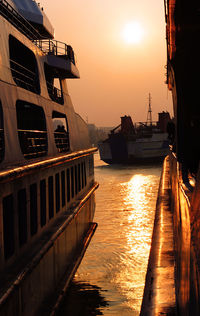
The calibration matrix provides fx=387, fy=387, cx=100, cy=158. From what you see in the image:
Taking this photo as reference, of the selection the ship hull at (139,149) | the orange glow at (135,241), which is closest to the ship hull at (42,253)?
the orange glow at (135,241)

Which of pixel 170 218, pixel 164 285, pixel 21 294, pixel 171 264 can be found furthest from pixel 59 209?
pixel 164 285

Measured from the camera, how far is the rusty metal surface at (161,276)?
449 centimetres

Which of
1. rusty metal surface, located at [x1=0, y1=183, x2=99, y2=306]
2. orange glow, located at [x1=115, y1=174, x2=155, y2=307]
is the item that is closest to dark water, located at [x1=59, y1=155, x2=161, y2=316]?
orange glow, located at [x1=115, y1=174, x2=155, y2=307]

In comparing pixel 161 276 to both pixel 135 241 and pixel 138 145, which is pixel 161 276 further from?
pixel 138 145

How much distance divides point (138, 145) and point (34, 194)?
8193cm

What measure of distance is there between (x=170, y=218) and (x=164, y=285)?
5344 mm

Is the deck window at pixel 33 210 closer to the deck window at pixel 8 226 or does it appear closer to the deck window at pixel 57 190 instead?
the deck window at pixel 8 226

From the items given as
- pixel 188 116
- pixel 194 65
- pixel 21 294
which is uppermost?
pixel 194 65

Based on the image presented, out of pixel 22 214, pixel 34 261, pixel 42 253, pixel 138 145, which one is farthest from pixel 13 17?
pixel 138 145

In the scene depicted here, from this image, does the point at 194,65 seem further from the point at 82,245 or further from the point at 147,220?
the point at 147,220

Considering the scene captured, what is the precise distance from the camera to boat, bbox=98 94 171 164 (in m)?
89.9

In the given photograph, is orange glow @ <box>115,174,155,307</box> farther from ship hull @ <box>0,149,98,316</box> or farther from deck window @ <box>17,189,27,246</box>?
deck window @ <box>17,189,27,246</box>

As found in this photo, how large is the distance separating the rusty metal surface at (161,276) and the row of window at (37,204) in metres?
2.55

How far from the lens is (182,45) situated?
19.3 feet
